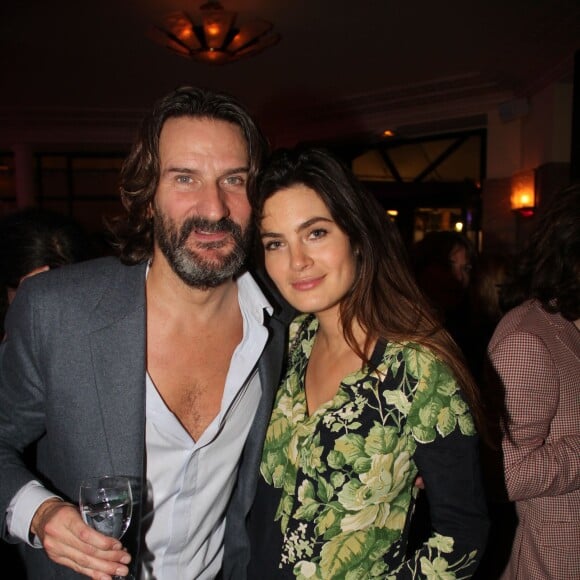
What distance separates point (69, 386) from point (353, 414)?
790 millimetres

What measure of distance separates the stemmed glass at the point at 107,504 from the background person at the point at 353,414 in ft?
1.62

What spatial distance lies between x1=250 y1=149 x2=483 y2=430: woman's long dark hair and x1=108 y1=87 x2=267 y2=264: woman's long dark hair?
22 cm

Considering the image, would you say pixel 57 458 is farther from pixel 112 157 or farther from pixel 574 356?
pixel 112 157

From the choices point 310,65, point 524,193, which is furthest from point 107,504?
point 524,193

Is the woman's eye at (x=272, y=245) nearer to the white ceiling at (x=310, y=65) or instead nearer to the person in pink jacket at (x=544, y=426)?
the person in pink jacket at (x=544, y=426)

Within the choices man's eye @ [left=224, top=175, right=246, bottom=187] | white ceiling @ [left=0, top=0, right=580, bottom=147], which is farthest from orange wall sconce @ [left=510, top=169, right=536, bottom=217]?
man's eye @ [left=224, top=175, right=246, bottom=187]

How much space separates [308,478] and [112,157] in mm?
10480

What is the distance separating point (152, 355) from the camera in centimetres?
178

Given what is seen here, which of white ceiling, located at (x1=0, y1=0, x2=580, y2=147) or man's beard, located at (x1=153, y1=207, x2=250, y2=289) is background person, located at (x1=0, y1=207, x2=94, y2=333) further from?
white ceiling, located at (x1=0, y1=0, x2=580, y2=147)

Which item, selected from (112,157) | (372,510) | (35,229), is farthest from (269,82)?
(372,510)

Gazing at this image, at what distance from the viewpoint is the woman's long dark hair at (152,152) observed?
190cm

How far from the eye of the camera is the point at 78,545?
126 cm

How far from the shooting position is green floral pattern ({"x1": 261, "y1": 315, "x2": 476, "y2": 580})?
1.46 metres

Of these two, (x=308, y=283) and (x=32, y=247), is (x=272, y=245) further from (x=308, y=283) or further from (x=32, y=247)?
(x=32, y=247)
